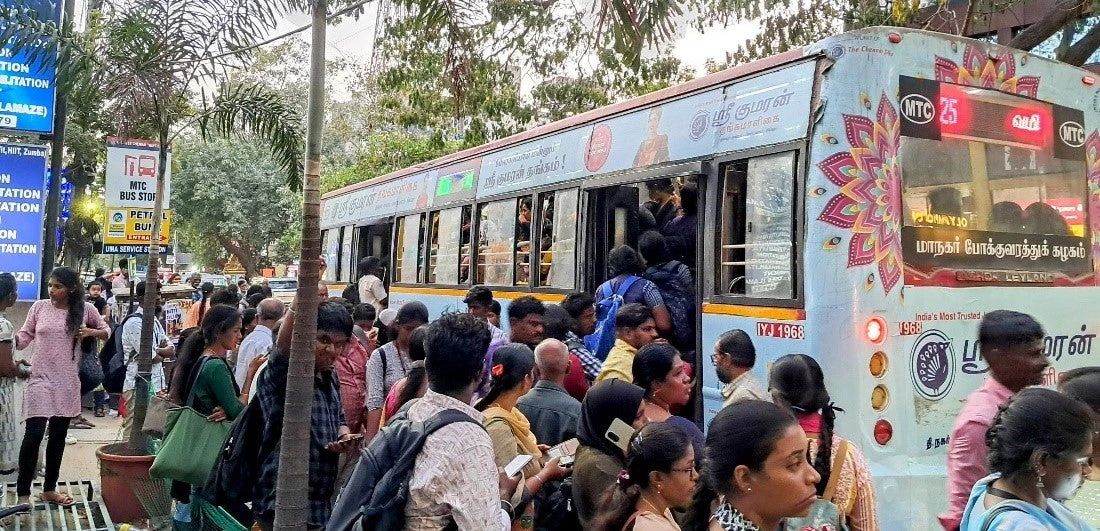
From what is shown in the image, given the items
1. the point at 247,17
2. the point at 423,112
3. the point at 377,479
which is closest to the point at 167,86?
the point at 247,17

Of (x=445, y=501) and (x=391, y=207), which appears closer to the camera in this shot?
(x=445, y=501)

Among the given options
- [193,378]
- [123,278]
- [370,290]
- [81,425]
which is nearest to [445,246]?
[370,290]

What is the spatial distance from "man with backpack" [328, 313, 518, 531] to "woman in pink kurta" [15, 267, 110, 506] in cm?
502

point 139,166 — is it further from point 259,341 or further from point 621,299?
point 621,299

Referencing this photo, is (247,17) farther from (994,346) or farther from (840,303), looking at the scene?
(994,346)

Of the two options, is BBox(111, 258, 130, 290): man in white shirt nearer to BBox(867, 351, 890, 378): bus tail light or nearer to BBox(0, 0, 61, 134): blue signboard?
BBox(0, 0, 61, 134): blue signboard

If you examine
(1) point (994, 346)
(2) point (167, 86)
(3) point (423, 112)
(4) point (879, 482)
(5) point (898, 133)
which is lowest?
(4) point (879, 482)

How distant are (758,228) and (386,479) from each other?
3.72 meters

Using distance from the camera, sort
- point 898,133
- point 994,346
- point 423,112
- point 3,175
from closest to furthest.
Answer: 1. point 994,346
2. point 898,133
3. point 3,175
4. point 423,112

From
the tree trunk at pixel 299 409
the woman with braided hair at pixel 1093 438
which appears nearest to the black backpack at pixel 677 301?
the tree trunk at pixel 299 409

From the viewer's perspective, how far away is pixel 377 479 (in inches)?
106

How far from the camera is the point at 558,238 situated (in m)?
A: 8.38

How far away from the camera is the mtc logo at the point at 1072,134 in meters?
6.18

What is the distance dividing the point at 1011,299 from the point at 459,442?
14.3 feet
